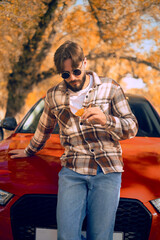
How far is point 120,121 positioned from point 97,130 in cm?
16

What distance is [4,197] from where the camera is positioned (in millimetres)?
2090

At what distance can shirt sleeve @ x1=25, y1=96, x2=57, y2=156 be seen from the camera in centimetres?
230

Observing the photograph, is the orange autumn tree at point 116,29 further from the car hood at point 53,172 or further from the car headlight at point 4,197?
the car headlight at point 4,197

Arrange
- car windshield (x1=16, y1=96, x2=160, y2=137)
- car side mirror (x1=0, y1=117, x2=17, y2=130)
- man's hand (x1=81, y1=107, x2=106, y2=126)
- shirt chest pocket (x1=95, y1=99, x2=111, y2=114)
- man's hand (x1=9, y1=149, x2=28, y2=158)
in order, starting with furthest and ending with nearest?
car side mirror (x1=0, y1=117, x2=17, y2=130)
car windshield (x1=16, y1=96, x2=160, y2=137)
man's hand (x1=9, y1=149, x2=28, y2=158)
shirt chest pocket (x1=95, y1=99, x2=111, y2=114)
man's hand (x1=81, y1=107, x2=106, y2=126)

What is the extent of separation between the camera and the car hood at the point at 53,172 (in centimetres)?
204

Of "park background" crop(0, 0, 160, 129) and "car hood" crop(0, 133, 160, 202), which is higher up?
"park background" crop(0, 0, 160, 129)

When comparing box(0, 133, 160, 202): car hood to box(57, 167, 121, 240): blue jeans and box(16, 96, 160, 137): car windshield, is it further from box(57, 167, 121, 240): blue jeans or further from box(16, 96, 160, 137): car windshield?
box(16, 96, 160, 137): car windshield

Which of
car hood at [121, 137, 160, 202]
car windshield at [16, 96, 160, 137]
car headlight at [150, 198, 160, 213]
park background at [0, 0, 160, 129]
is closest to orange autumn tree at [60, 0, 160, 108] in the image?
park background at [0, 0, 160, 129]

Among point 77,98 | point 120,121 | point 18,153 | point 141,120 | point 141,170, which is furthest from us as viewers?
point 141,120

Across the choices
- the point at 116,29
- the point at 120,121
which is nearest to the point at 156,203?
the point at 120,121

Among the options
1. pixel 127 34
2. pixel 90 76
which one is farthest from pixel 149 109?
pixel 127 34

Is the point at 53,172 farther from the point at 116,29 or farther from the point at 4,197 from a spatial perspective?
the point at 116,29

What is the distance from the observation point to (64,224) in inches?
71.8

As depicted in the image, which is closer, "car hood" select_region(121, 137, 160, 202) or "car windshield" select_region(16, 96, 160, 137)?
"car hood" select_region(121, 137, 160, 202)
